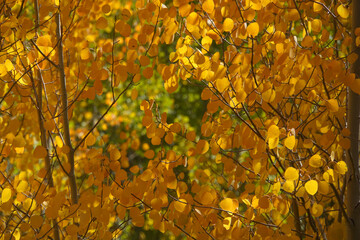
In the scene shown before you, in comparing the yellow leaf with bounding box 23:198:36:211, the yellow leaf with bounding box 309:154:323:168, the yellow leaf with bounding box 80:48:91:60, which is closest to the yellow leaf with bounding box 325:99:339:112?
the yellow leaf with bounding box 309:154:323:168

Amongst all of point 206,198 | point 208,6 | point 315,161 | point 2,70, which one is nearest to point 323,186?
point 315,161

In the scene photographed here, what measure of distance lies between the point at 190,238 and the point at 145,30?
1.10 metres

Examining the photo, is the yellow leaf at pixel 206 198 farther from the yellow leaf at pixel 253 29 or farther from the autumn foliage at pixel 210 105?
the yellow leaf at pixel 253 29

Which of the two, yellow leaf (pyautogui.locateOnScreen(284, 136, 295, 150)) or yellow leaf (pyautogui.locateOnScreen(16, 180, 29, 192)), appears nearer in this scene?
yellow leaf (pyautogui.locateOnScreen(284, 136, 295, 150))

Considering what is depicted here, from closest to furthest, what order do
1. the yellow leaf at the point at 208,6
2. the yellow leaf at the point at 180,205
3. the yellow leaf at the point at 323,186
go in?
the yellow leaf at the point at 323,186, the yellow leaf at the point at 208,6, the yellow leaf at the point at 180,205

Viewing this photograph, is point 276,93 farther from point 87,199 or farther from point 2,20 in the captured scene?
point 2,20

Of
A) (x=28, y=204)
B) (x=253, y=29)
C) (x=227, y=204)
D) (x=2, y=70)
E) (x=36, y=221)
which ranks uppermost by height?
(x=2, y=70)

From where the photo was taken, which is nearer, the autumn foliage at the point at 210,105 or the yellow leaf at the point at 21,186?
the autumn foliage at the point at 210,105

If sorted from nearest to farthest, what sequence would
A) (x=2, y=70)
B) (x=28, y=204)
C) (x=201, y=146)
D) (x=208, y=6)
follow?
(x=208, y=6) < (x=2, y=70) < (x=201, y=146) < (x=28, y=204)

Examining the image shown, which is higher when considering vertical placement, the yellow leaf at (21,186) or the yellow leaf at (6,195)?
the yellow leaf at (21,186)

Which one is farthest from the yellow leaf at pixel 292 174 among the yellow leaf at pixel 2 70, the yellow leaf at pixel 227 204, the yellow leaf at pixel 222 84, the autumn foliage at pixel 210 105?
the yellow leaf at pixel 2 70

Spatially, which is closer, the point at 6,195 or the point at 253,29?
the point at 253,29

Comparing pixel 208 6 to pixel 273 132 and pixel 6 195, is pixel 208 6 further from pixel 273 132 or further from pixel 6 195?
pixel 6 195

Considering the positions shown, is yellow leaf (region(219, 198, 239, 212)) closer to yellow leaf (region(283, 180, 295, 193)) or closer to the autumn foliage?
the autumn foliage
